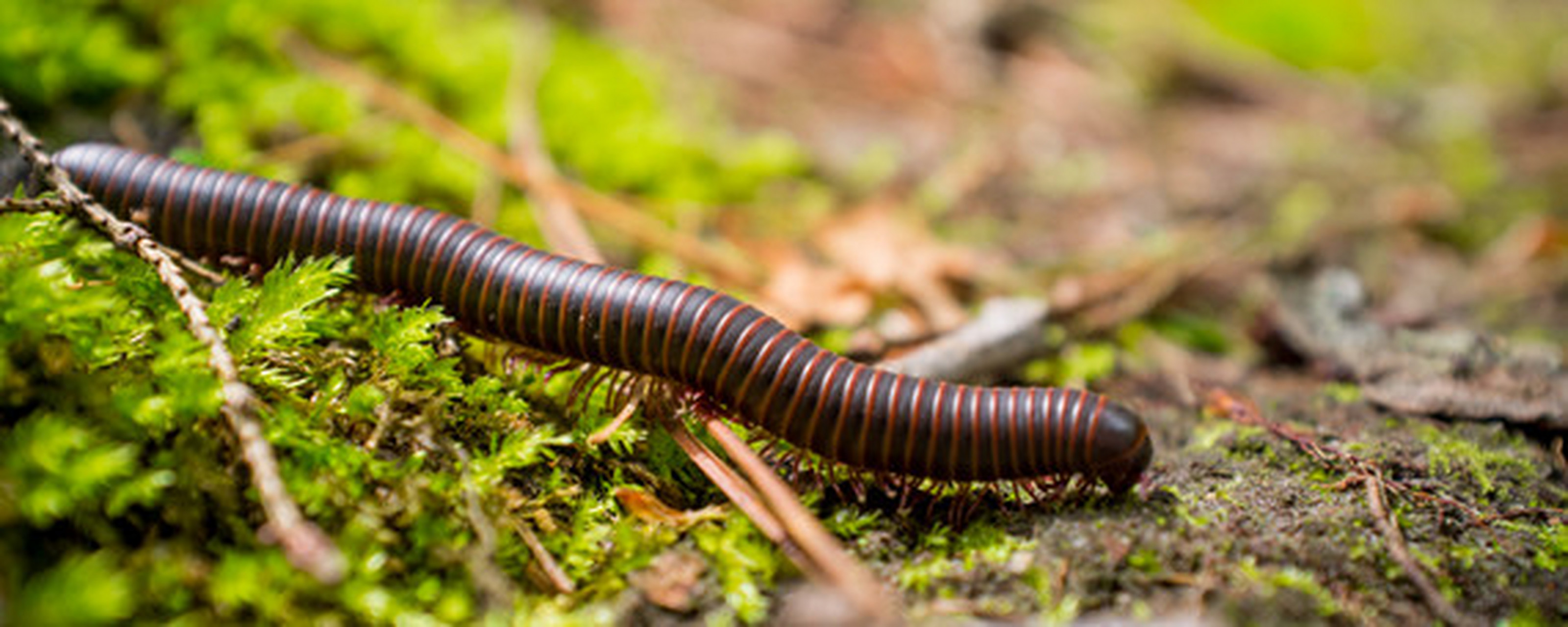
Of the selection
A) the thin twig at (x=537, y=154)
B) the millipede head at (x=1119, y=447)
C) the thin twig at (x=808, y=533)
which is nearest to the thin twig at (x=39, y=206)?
the thin twig at (x=808, y=533)

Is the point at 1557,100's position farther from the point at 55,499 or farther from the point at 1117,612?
the point at 55,499

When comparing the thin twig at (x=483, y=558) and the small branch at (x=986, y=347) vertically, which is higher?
the small branch at (x=986, y=347)

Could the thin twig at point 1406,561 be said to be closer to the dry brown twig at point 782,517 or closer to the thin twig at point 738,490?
the dry brown twig at point 782,517

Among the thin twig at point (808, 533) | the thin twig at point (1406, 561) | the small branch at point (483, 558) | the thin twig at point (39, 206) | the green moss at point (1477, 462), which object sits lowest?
the small branch at point (483, 558)

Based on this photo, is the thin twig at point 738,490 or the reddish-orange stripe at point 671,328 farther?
the reddish-orange stripe at point 671,328

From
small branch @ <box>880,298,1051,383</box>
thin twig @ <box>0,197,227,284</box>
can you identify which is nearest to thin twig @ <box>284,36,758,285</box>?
small branch @ <box>880,298,1051,383</box>

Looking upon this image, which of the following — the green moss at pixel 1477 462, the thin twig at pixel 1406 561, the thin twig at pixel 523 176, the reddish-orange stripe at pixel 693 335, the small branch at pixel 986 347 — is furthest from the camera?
the thin twig at pixel 523 176

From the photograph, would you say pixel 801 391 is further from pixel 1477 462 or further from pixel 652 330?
pixel 1477 462

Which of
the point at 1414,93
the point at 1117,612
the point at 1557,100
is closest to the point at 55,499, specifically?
the point at 1117,612
